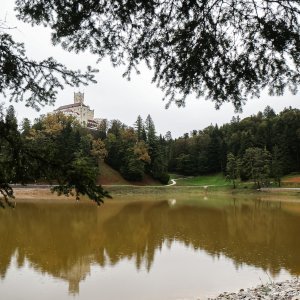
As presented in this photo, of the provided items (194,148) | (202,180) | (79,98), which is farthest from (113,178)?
(79,98)

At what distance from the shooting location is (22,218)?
29750 millimetres

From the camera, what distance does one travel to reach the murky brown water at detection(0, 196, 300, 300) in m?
12.6

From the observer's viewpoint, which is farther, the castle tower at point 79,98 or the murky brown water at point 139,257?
the castle tower at point 79,98

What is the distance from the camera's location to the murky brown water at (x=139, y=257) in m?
12.6

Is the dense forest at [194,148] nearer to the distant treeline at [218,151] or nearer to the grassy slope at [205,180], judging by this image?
the distant treeline at [218,151]

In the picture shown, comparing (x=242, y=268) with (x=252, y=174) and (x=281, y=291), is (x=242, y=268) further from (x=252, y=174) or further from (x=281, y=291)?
(x=252, y=174)

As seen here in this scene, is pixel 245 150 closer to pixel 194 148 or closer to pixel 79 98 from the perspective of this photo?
pixel 194 148

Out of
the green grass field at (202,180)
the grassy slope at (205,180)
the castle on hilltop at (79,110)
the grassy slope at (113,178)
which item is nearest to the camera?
the grassy slope at (113,178)

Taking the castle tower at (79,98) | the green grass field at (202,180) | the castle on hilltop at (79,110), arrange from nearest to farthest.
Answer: the green grass field at (202,180) → the castle on hilltop at (79,110) → the castle tower at (79,98)

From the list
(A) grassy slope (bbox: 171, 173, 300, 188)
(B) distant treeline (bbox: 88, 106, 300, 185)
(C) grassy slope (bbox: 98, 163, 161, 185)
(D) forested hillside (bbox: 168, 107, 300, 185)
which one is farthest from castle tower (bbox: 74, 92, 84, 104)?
(C) grassy slope (bbox: 98, 163, 161, 185)

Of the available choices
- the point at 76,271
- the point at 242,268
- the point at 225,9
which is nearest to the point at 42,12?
the point at 225,9

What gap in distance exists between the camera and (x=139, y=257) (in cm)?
1706

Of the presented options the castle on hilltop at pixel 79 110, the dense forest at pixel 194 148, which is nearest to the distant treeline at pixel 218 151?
the dense forest at pixel 194 148

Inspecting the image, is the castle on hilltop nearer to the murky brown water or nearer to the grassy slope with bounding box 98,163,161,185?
the grassy slope with bounding box 98,163,161,185
